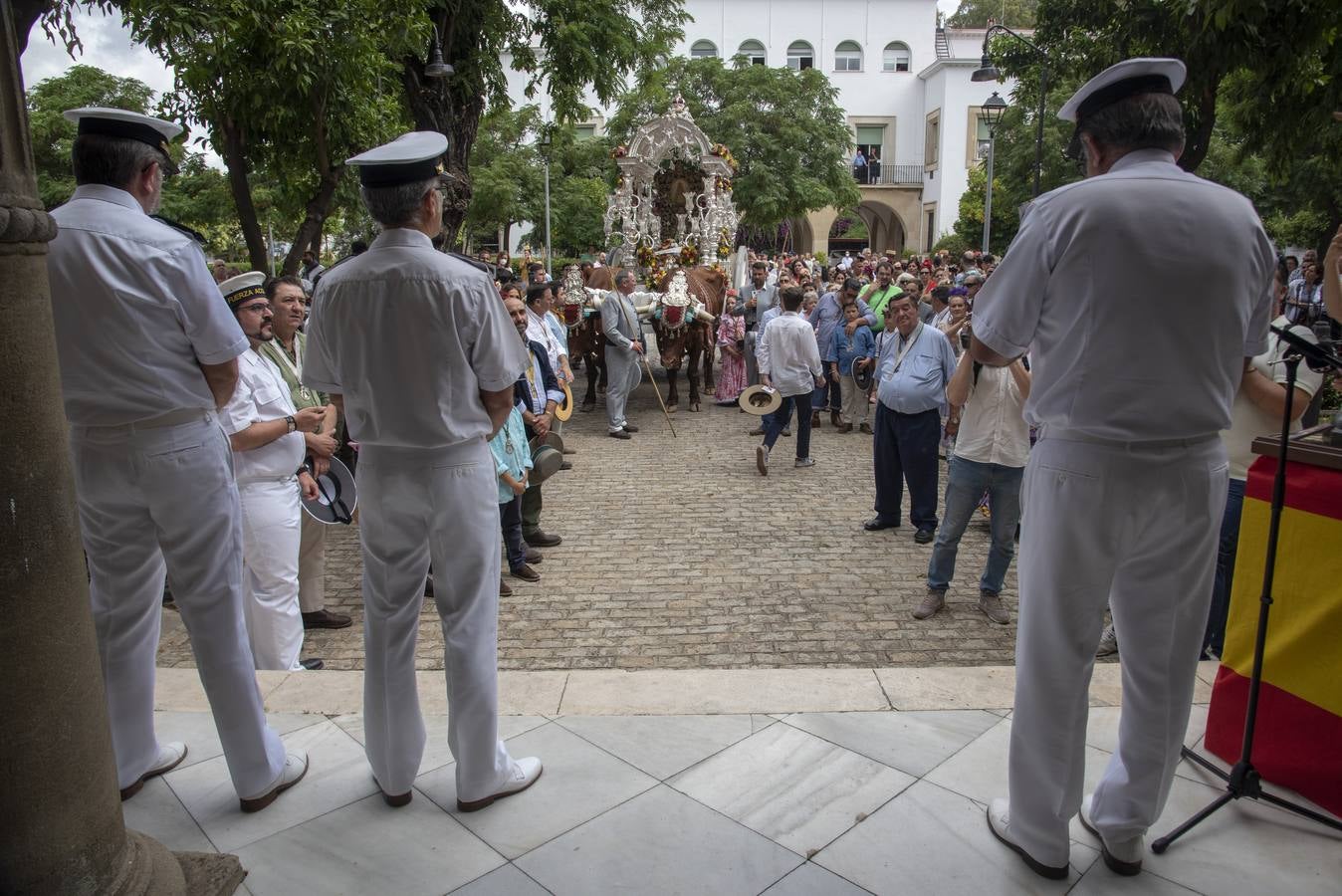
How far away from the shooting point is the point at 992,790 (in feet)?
10.4

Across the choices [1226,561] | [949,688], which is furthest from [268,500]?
[1226,561]

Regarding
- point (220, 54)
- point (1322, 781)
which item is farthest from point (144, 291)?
point (220, 54)

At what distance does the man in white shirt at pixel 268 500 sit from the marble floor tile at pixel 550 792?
5.06ft

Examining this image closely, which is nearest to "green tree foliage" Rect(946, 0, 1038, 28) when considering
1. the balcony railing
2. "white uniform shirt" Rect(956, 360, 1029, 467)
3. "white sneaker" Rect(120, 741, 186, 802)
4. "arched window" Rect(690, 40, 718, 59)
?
the balcony railing

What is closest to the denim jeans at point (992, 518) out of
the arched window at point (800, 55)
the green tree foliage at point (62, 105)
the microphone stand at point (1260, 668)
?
the microphone stand at point (1260, 668)

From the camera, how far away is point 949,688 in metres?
3.98

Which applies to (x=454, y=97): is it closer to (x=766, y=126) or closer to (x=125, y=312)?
(x=125, y=312)

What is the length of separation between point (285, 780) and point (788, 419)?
23.5 feet

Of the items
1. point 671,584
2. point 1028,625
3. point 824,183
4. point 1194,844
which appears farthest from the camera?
point 824,183

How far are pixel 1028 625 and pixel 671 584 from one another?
3747 mm

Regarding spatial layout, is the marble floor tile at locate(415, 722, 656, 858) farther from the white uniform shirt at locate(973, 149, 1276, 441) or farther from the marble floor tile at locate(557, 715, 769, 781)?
the white uniform shirt at locate(973, 149, 1276, 441)

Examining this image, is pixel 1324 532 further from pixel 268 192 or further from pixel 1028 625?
pixel 268 192

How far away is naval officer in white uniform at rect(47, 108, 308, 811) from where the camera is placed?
8.97 feet

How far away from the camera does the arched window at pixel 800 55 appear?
4534cm
